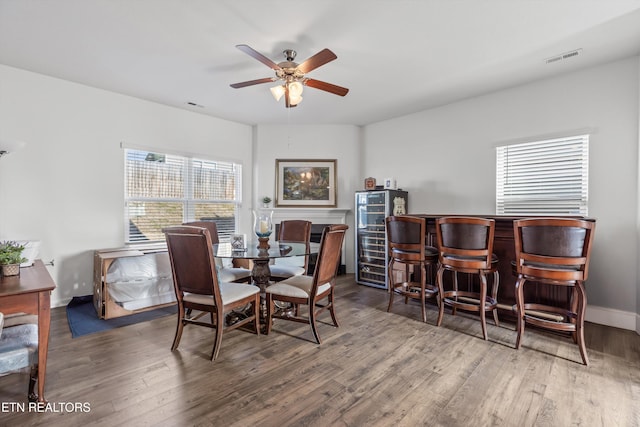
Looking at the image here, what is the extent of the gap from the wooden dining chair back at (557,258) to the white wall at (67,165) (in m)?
4.68

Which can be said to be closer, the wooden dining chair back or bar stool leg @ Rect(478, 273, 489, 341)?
the wooden dining chair back

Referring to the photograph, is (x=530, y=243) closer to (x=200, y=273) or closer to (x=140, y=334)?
(x=200, y=273)

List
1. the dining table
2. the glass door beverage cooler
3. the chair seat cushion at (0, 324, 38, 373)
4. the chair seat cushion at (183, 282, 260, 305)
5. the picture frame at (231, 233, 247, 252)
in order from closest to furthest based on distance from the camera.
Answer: the chair seat cushion at (0, 324, 38, 373), the chair seat cushion at (183, 282, 260, 305), the dining table, the picture frame at (231, 233, 247, 252), the glass door beverage cooler

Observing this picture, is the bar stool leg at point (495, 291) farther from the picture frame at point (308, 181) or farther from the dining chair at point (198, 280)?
the picture frame at point (308, 181)

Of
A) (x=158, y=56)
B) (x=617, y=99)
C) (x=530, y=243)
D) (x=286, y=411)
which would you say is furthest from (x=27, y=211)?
(x=617, y=99)

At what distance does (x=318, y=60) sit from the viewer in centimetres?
246

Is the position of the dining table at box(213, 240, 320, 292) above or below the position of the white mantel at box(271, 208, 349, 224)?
below

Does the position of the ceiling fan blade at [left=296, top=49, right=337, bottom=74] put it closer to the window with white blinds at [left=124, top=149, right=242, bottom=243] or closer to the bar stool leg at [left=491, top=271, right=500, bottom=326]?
the bar stool leg at [left=491, top=271, right=500, bottom=326]

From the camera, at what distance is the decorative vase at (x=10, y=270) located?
188 cm

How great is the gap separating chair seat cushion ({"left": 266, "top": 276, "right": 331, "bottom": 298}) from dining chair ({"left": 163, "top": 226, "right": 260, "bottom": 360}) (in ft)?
0.89

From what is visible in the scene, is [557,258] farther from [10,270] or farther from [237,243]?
[10,270]

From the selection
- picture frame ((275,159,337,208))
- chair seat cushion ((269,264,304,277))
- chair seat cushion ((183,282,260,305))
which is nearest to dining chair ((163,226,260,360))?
chair seat cushion ((183,282,260,305))

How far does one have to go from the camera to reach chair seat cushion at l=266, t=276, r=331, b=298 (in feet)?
8.52

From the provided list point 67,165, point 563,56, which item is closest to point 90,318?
point 67,165
